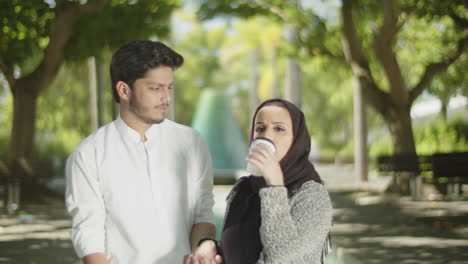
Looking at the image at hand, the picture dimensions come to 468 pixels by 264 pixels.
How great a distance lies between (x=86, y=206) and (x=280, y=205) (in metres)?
0.75

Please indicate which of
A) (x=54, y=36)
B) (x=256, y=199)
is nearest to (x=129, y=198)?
(x=256, y=199)

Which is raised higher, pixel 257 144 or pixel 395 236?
pixel 257 144

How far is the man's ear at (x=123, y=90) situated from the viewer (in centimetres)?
289

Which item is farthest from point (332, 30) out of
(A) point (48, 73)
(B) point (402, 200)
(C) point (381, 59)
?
(A) point (48, 73)

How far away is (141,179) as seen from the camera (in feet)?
9.17

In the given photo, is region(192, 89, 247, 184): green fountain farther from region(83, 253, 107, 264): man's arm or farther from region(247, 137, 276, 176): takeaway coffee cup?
region(247, 137, 276, 176): takeaway coffee cup

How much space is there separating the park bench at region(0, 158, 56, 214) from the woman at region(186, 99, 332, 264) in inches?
633

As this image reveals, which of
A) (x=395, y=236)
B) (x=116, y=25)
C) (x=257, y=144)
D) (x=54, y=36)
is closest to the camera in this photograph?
(x=257, y=144)

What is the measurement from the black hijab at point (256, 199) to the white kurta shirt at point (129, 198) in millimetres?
238

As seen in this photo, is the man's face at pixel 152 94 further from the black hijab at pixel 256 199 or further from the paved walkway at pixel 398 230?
the paved walkway at pixel 398 230

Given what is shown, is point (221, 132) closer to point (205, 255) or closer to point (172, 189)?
point (172, 189)

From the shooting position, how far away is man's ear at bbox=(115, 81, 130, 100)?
2889 millimetres

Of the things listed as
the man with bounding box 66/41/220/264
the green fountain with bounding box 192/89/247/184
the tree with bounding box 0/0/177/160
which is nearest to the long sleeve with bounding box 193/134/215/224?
the man with bounding box 66/41/220/264

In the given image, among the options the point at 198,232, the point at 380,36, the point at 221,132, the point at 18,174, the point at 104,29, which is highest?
the point at 104,29
